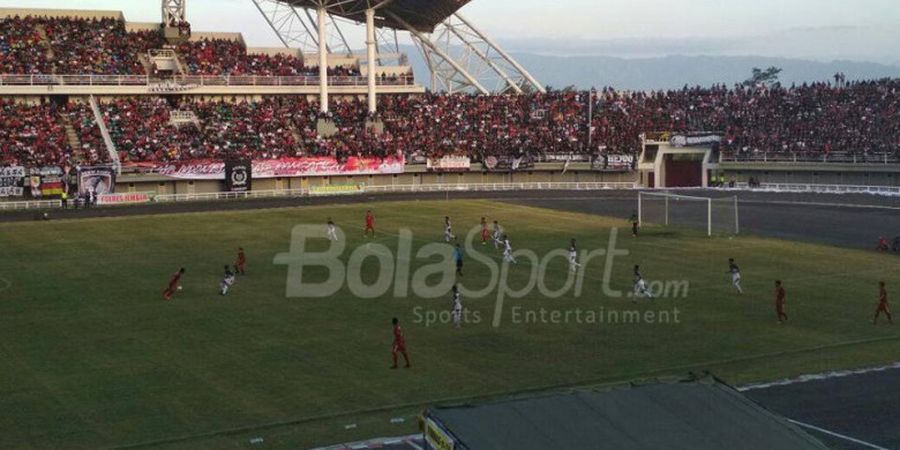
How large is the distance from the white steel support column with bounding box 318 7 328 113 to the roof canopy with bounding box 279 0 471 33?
1.24m

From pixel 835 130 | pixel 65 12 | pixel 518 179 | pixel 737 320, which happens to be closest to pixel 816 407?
pixel 737 320

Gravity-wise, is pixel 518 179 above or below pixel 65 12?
below

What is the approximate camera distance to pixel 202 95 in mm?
87812

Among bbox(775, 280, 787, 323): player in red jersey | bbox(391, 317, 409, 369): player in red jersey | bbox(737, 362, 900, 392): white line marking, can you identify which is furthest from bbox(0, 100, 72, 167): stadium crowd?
bbox(737, 362, 900, 392): white line marking

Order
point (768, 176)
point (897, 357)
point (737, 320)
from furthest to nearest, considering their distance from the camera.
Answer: point (768, 176)
point (737, 320)
point (897, 357)

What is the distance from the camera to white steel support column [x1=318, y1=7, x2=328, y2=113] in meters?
87.7

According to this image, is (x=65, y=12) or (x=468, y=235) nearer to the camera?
(x=468, y=235)

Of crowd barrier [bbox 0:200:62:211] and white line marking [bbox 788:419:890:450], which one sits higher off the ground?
crowd barrier [bbox 0:200:62:211]

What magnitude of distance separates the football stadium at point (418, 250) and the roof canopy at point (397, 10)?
525 millimetres

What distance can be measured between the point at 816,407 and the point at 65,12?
8348 centimetres

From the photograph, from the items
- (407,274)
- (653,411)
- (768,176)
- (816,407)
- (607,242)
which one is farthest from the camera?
(768,176)

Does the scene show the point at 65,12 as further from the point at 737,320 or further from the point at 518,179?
the point at 737,320

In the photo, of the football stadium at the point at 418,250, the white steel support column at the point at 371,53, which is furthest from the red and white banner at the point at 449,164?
the white steel support column at the point at 371,53

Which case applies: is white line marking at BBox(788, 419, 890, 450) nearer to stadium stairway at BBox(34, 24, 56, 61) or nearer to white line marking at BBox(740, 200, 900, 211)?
white line marking at BBox(740, 200, 900, 211)
